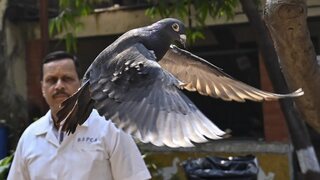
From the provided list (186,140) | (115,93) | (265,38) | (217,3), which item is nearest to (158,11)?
(217,3)

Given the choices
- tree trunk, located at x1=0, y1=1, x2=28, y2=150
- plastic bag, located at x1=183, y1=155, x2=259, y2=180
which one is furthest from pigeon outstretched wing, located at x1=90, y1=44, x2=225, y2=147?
tree trunk, located at x1=0, y1=1, x2=28, y2=150

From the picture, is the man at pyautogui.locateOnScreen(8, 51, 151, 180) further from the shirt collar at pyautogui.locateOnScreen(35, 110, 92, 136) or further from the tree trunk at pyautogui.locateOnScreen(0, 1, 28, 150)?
the tree trunk at pyautogui.locateOnScreen(0, 1, 28, 150)

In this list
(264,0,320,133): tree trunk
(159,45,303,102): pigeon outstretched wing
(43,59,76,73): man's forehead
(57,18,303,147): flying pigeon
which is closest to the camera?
(264,0,320,133): tree trunk

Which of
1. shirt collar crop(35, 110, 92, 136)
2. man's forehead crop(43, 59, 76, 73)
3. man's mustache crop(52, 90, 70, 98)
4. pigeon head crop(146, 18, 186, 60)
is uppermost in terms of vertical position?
pigeon head crop(146, 18, 186, 60)

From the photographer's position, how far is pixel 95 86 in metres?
2.21

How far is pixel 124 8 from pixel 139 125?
225 inches

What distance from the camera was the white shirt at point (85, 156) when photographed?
2.98 metres

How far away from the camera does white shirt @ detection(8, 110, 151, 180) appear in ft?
9.77

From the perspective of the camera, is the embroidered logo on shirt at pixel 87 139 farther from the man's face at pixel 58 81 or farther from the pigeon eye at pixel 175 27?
the pigeon eye at pixel 175 27

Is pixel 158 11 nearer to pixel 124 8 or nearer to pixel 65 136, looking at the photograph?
pixel 65 136

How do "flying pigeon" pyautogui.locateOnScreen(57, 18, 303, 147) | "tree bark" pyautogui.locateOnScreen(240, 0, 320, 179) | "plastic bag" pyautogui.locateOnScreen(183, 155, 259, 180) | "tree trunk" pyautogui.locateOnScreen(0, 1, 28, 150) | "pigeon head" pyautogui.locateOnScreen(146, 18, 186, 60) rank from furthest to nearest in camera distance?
"tree trunk" pyautogui.locateOnScreen(0, 1, 28, 150) → "plastic bag" pyautogui.locateOnScreen(183, 155, 259, 180) → "tree bark" pyautogui.locateOnScreen(240, 0, 320, 179) → "pigeon head" pyautogui.locateOnScreen(146, 18, 186, 60) → "flying pigeon" pyautogui.locateOnScreen(57, 18, 303, 147)

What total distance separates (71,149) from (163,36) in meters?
0.98

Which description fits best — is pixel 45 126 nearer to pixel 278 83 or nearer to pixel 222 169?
pixel 278 83

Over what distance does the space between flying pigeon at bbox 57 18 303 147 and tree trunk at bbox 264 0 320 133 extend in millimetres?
106
